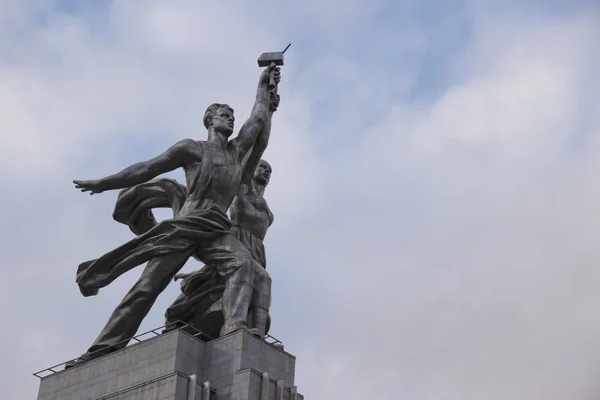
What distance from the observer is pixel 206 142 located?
42.8m

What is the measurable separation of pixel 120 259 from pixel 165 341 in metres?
4.66

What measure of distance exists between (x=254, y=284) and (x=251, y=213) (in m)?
3.89

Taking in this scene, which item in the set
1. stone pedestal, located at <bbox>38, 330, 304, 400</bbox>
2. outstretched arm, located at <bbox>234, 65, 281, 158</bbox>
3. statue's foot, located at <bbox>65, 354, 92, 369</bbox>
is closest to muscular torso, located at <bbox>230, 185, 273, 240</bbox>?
outstretched arm, located at <bbox>234, 65, 281, 158</bbox>

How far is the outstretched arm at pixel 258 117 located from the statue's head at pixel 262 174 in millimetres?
1824

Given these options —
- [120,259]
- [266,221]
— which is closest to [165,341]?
[120,259]

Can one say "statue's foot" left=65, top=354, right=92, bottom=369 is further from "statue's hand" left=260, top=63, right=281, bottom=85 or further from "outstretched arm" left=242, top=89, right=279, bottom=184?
"statue's hand" left=260, top=63, right=281, bottom=85

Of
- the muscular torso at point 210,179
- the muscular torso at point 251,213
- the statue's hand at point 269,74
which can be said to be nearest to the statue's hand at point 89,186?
the muscular torso at point 210,179

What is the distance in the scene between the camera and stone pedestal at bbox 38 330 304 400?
121 ft

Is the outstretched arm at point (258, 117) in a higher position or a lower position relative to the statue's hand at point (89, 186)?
higher

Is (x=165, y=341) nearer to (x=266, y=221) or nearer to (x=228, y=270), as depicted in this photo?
(x=228, y=270)

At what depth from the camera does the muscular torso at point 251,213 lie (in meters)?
43.6

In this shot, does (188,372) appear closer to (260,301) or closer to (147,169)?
(260,301)

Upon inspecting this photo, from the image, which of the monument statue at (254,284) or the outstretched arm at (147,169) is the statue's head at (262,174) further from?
the outstretched arm at (147,169)

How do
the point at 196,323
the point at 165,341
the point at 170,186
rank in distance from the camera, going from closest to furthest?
1. the point at 165,341
2. the point at 196,323
3. the point at 170,186
